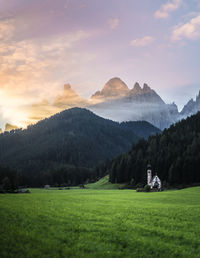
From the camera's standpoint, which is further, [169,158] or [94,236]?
[169,158]

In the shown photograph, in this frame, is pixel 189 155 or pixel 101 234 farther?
pixel 189 155

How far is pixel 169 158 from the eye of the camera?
10700cm

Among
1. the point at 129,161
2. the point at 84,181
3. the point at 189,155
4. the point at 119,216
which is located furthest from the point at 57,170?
the point at 119,216

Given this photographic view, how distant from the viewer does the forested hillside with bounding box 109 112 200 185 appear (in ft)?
315

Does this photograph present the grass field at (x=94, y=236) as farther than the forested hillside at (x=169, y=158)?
No

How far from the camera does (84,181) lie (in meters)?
175

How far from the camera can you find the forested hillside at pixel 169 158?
3781 inches

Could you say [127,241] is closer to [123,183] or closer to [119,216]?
[119,216]

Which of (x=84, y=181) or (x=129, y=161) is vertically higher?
(x=129, y=161)

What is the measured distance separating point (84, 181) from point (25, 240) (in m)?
166

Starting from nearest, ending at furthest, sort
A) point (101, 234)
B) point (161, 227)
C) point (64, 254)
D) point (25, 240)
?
point (64, 254)
point (25, 240)
point (101, 234)
point (161, 227)

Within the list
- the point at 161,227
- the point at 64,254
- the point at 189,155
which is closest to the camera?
the point at 64,254

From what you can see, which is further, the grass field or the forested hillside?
the forested hillside

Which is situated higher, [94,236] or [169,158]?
[169,158]
